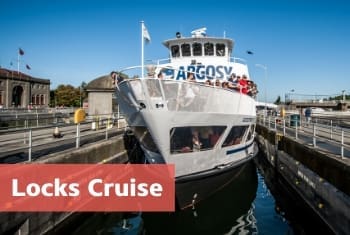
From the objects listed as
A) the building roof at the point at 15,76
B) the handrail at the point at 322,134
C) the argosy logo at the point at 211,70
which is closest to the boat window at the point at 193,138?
the handrail at the point at 322,134

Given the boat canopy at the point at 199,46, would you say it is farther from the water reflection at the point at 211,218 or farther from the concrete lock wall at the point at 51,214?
the water reflection at the point at 211,218

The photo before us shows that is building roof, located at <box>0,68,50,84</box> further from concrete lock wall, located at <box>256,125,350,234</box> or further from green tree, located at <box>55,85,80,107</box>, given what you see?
concrete lock wall, located at <box>256,125,350,234</box>

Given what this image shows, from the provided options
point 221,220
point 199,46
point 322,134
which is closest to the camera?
point 221,220

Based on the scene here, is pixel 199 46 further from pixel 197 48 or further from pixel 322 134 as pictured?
pixel 322 134

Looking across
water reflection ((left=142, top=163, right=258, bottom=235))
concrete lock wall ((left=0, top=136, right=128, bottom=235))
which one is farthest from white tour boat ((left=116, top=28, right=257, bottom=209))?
concrete lock wall ((left=0, top=136, right=128, bottom=235))

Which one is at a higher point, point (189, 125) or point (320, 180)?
point (189, 125)

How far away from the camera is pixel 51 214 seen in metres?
7.63

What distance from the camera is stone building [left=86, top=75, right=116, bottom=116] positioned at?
21.0 meters

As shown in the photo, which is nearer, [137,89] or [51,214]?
[51,214]

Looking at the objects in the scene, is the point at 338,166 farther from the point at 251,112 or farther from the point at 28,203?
the point at 28,203

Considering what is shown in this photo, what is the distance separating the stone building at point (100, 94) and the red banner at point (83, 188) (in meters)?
8.22

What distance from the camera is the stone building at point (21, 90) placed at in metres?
54.5

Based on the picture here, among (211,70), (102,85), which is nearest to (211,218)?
(211,70)

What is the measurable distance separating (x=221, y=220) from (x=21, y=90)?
194 ft
